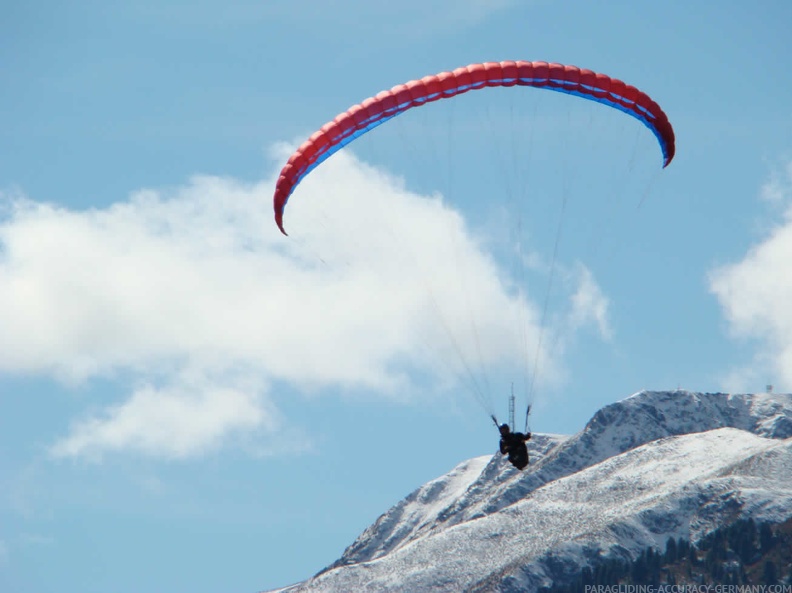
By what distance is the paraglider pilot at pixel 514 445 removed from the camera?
233 ft

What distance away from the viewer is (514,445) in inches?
2805

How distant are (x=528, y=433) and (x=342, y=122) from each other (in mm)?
18009

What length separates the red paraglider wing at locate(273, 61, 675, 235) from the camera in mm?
72688

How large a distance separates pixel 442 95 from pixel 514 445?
1767 cm

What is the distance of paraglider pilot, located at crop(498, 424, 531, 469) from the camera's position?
70.9 metres

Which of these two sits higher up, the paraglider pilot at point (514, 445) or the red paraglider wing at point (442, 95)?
the red paraglider wing at point (442, 95)

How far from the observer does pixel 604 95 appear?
7500 cm

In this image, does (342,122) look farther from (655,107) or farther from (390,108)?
(655,107)

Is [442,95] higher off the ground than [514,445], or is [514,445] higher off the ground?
[442,95]

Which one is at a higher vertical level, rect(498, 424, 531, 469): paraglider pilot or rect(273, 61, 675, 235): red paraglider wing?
rect(273, 61, 675, 235): red paraglider wing

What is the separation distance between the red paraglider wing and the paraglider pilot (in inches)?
620

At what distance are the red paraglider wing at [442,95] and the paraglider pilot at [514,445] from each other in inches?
620

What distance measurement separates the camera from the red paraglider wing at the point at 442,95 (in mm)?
72688

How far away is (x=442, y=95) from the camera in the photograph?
72.8 metres
